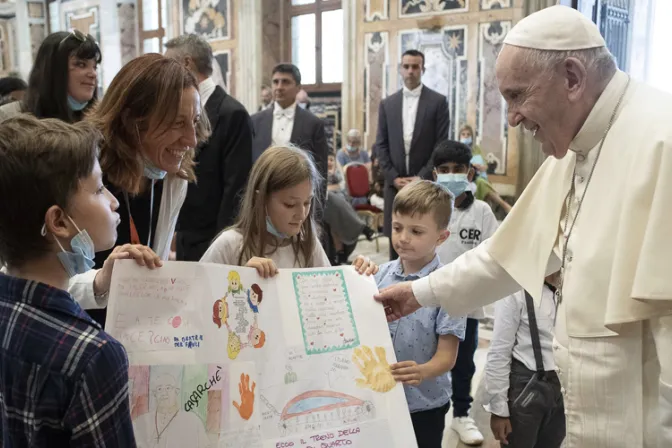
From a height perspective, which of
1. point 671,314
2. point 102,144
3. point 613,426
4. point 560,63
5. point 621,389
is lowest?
point 613,426

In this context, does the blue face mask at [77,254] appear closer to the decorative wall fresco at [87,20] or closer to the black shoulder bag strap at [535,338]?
the black shoulder bag strap at [535,338]

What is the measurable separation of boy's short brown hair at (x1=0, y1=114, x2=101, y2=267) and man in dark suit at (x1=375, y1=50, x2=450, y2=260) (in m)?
4.41

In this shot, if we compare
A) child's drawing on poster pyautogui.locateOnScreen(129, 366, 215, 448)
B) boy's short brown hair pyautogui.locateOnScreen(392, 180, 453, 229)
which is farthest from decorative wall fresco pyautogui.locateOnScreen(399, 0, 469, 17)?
child's drawing on poster pyautogui.locateOnScreen(129, 366, 215, 448)

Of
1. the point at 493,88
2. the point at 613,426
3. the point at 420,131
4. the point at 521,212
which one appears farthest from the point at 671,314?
the point at 493,88

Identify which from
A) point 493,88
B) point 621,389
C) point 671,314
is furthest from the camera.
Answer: point 493,88

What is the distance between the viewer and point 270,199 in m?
2.38

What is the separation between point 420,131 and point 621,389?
424cm

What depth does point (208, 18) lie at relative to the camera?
11.9 meters

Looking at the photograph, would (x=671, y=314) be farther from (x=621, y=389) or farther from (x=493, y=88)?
(x=493, y=88)

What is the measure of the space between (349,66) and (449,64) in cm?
182

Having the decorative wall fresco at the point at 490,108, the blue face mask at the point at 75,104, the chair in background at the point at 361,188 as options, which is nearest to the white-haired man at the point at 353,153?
the chair in background at the point at 361,188

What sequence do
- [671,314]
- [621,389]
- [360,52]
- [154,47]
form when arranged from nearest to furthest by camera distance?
[671,314] → [621,389] → [360,52] → [154,47]

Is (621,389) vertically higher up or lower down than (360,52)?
lower down

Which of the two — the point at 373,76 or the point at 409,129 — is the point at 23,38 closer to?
the point at 373,76
